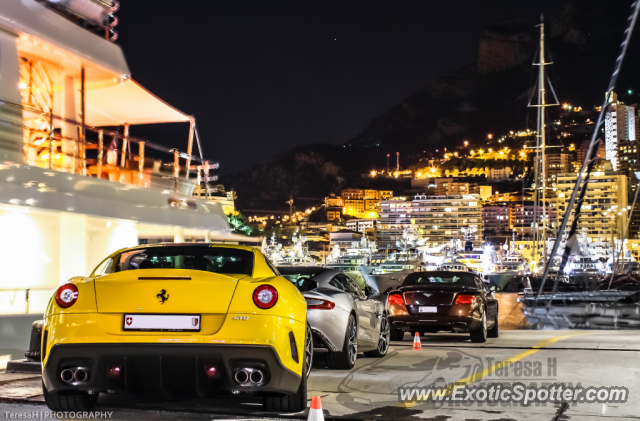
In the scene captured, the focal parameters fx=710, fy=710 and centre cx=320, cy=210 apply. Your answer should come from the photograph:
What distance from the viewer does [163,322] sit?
4980 mm

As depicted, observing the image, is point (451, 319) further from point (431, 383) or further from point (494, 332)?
point (431, 383)

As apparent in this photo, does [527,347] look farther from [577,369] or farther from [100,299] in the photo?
[100,299]

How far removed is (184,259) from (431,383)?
297 cm

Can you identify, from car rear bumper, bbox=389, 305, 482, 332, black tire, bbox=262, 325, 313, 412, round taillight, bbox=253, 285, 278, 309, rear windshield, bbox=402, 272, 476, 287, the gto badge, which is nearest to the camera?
the gto badge

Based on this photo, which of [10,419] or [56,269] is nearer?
[10,419]

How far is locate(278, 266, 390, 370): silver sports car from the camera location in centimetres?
834

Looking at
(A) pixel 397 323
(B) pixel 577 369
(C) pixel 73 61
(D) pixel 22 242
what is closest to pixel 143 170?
(C) pixel 73 61

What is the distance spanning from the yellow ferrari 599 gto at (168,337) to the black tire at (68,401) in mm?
17

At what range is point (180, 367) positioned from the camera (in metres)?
4.89

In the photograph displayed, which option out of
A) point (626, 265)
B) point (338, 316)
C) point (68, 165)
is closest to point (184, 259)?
point (338, 316)

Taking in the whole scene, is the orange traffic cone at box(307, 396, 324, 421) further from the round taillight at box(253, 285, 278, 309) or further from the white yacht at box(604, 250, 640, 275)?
the white yacht at box(604, 250, 640, 275)

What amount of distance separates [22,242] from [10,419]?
5.46 metres

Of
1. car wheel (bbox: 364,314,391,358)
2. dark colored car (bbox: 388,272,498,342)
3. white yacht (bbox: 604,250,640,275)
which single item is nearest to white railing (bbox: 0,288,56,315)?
car wheel (bbox: 364,314,391,358)

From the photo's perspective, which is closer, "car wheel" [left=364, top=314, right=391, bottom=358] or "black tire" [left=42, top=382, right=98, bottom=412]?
"black tire" [left=42, top=382, right=98, bottom=412]
